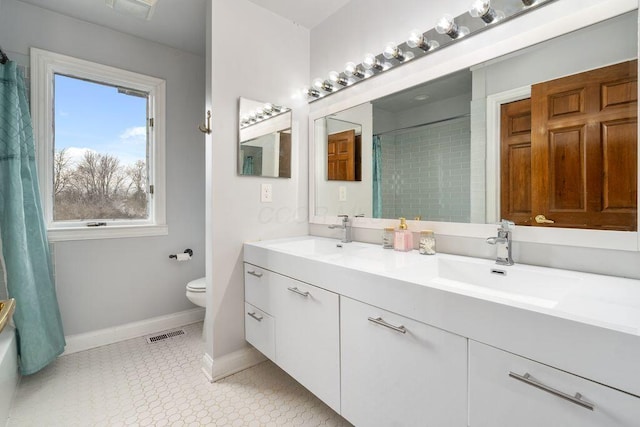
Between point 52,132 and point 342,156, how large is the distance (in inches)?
80.8

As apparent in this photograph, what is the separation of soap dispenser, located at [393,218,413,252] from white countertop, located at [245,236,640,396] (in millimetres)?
59

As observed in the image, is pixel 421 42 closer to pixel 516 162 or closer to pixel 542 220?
pixel 516 162

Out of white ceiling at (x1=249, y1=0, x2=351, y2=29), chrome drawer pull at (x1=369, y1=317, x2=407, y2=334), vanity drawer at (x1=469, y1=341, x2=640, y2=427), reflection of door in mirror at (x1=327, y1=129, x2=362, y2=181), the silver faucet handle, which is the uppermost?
white ceiling at (x1=249, y1=0, x2=351, y2=29)

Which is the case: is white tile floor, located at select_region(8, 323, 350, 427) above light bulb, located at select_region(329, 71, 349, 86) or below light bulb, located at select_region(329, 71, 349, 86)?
below

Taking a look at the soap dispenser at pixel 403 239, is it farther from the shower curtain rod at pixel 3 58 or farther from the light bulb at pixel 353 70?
the shower curtain rod at pixel 3 58

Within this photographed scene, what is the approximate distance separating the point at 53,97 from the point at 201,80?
3.56 ft

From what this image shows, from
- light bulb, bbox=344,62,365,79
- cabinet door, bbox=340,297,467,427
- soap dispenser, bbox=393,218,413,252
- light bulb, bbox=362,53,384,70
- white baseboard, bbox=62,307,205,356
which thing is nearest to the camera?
cabinet door, bbox=340,297,467,427

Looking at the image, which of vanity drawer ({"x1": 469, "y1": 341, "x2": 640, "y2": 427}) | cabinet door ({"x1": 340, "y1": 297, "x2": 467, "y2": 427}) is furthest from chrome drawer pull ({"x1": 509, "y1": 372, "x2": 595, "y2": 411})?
cabinet door ({"x1": 340, "y1": 297, "x2": 467, "y2": 427})

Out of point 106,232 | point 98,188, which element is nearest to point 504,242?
point 106,232

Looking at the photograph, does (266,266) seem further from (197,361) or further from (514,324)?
(514,324)

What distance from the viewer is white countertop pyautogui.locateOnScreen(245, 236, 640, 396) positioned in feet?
2.07

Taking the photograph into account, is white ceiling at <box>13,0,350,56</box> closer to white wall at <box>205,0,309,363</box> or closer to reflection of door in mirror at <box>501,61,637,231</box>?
→ white wall at <box>205,0,309,363</box>

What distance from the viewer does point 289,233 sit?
214 centimetres

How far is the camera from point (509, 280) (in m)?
1.13
